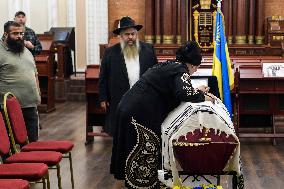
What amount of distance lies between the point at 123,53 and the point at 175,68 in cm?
171

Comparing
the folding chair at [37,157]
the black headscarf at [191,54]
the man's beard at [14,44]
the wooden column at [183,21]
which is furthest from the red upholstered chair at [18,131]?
the wooden column at [183,21]

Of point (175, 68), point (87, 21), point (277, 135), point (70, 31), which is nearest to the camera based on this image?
point (175, 68)

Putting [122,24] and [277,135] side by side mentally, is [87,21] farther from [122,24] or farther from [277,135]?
[122,24]

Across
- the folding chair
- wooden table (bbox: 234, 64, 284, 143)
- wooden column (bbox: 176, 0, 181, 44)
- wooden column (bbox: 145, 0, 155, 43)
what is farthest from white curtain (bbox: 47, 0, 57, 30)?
the folding chair

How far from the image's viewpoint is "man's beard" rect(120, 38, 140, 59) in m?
6.22

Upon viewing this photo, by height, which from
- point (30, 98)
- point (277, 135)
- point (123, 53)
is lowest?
point (277, 135)

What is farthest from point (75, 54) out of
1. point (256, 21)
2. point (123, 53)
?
point (123, 53)

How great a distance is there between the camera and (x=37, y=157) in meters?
5.11

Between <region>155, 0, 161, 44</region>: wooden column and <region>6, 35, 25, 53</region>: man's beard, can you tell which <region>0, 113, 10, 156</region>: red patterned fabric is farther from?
<region>155, 0, 161, 44</region>: wooden column

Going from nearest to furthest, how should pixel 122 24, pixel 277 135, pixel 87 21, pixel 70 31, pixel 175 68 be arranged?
1. pixel 175 68
2. pixel 122 24
3. pixel 277 135
4. pixel 70 31
5. pixel 87 21

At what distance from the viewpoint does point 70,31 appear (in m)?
15.1

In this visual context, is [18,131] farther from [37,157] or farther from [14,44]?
[14,44]

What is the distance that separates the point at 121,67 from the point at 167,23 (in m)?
9.67

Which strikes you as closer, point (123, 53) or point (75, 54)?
point (123, 53)
